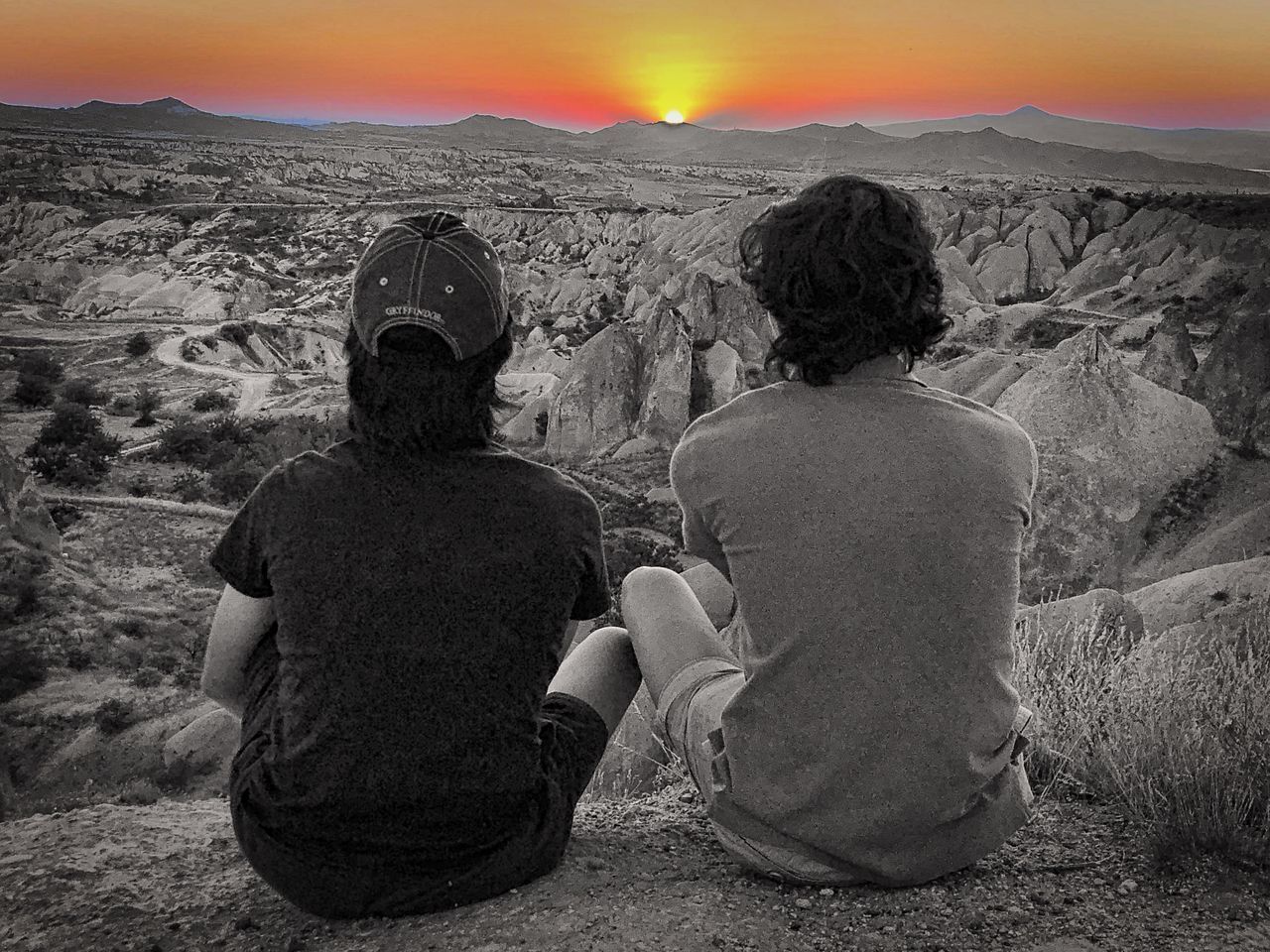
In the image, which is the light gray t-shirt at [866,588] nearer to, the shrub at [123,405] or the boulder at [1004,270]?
the shrub at [123,405]

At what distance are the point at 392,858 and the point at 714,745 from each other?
1.82ft

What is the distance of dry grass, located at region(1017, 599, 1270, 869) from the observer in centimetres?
172

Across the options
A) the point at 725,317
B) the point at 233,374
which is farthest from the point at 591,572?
the point at 725,317

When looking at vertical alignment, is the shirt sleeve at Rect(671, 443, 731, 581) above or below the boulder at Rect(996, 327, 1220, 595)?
above

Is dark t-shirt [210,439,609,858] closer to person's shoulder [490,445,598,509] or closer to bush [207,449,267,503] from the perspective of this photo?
person's shoulder [490,445,598,509]

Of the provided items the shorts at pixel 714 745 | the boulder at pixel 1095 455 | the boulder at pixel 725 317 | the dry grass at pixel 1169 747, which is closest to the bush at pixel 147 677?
the shorts at pixel 714 745

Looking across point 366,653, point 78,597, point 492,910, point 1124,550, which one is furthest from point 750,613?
point 1124,550

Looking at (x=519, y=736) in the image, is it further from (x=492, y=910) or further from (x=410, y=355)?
(x=410, y=355)

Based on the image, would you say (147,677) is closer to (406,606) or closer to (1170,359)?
(406,606)

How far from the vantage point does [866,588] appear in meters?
1.31

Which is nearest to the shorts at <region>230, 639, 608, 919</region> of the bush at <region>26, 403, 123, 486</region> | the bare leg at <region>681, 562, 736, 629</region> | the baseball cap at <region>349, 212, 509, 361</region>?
the baseball cap at <region>349, 212, 509, 361</region>

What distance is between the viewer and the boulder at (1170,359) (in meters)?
10.3

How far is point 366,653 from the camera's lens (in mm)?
1319

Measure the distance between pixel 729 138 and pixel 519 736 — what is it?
6714cm
